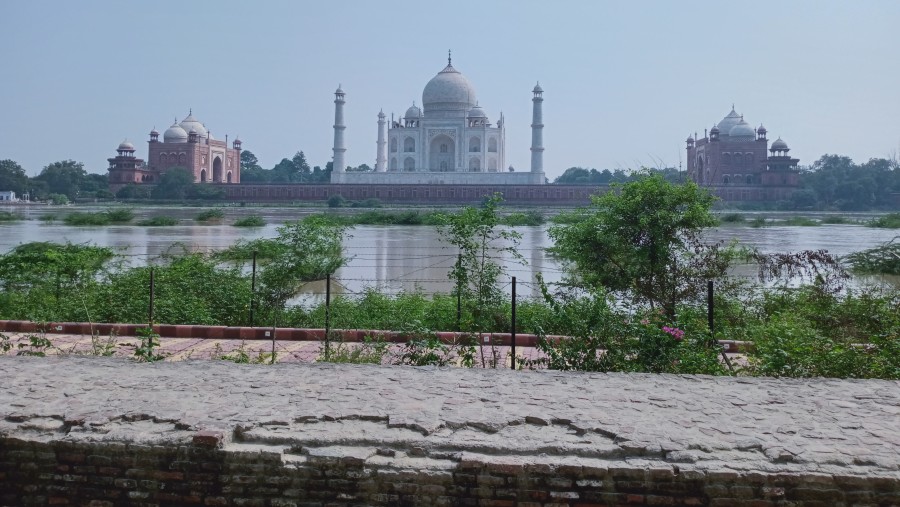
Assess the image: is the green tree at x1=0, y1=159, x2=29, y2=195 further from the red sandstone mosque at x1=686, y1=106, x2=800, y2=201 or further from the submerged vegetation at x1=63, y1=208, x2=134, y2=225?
the red sandstone mosque at x1=686, y1=106, x2=800, y2=201

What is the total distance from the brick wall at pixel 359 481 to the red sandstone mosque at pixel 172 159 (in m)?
47.7

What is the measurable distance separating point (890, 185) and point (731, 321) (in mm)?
46491

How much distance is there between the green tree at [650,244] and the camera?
5.93 metres

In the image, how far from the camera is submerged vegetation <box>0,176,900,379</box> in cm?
429

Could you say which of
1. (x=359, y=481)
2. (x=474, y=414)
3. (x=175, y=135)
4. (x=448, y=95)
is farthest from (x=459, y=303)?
(x=175, y=135)

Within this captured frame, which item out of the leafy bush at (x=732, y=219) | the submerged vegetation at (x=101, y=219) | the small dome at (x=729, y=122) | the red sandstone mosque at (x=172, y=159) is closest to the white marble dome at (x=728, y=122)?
the small dome at (x=729, y=122)

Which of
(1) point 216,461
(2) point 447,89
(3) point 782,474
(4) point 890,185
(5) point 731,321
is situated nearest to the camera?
(3) point 782,474

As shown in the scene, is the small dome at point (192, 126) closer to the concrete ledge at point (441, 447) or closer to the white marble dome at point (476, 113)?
the white marble dome at point (476, 113)

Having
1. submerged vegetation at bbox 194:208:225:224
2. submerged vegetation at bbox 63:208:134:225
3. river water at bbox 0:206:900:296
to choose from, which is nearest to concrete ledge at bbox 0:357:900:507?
river water at bbox 0:206:900:296

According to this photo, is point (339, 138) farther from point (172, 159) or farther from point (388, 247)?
point (388, 247)

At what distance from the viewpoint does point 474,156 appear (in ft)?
167

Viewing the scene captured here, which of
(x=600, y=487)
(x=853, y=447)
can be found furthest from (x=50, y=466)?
(x=853, y=447)

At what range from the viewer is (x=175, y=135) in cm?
5125

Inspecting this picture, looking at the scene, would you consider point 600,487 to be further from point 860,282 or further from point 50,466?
point 860,282
